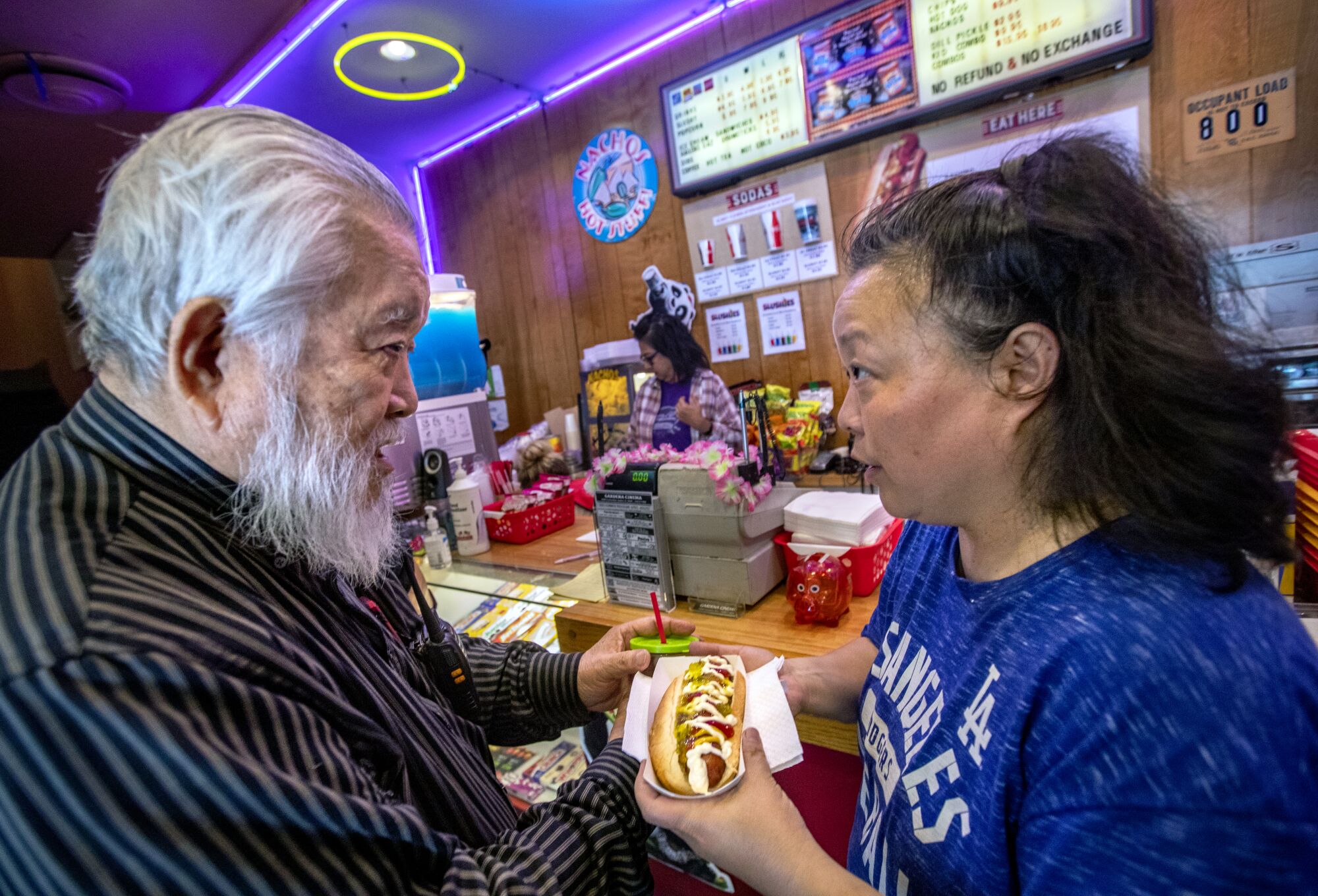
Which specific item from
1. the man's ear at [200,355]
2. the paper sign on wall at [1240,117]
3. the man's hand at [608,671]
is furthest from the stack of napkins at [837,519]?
the paper sign on wall at [1240,117]

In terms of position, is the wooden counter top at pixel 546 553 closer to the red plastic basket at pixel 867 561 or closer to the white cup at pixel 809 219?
the red plastic basket at pixel 867 561

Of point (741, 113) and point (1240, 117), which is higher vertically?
point (741, 113)

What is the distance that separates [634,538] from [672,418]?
2.15m

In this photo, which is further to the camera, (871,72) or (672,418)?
(672,418)

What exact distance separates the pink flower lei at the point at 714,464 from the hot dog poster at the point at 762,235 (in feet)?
7.68

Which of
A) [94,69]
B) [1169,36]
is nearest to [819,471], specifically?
[1169,36]

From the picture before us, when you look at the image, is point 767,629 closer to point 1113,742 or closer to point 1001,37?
point 1113,742

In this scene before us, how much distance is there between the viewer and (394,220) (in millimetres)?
885

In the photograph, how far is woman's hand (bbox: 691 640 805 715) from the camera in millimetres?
1237

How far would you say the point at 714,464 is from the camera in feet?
5.28

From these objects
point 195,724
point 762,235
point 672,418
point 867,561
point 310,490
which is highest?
point 762,235

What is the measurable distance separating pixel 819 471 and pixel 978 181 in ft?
7.44

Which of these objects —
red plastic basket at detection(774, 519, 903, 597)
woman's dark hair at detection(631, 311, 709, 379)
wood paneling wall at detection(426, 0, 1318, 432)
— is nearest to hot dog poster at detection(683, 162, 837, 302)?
wood paneling wall at detection(426, 0, 1318, 432)

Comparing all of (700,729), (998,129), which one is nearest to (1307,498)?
(700,729)
